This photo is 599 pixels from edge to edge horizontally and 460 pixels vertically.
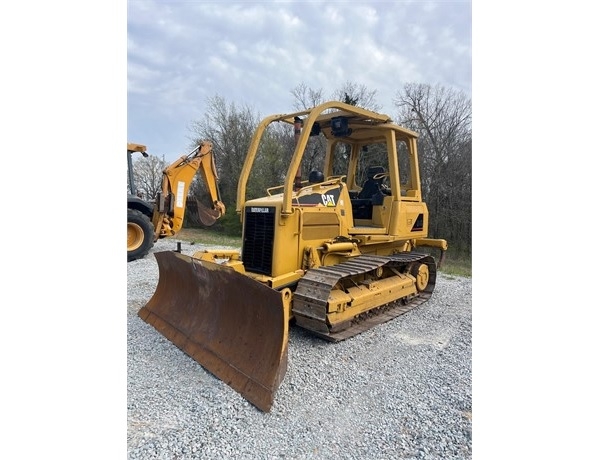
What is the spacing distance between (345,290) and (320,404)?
1644 mm

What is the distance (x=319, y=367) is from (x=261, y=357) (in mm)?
615

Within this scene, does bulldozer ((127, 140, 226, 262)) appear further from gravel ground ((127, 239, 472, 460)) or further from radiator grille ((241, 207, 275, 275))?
radiator grille ((241, 207, 275, 275))

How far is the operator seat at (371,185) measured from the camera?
5.63m

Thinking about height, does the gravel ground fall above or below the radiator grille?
below

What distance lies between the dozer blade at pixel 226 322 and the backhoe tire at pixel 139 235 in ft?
13.9

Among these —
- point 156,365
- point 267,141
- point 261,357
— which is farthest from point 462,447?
point 267,141

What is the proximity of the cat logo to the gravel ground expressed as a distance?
5.16 feet

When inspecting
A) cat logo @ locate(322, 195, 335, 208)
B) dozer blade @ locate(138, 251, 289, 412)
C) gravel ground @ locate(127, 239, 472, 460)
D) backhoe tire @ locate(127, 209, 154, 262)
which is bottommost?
gravel ground @ locate(127, 239, 472, 460)

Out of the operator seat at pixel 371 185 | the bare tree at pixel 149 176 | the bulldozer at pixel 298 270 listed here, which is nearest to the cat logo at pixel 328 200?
the bulldozer at pixel 298 270

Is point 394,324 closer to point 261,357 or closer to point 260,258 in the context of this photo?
point 260,258

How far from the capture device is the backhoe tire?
8469 mm

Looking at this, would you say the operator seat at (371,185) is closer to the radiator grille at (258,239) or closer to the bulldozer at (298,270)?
the bulldozer at (298,270)

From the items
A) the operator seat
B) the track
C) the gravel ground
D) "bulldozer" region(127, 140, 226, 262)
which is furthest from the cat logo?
"bulldozer" region(127, 140, 226, 262)

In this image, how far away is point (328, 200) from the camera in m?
4.69
